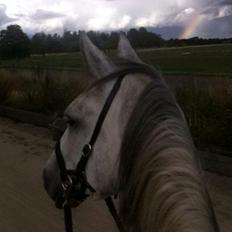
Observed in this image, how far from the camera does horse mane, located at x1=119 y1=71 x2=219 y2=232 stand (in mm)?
1560

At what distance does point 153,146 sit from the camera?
178 cm

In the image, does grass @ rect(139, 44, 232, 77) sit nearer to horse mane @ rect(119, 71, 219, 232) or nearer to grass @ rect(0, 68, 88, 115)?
grass @ rect(0, 68, 88, 115)

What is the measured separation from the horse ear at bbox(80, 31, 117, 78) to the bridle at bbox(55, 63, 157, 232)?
0.05 meters

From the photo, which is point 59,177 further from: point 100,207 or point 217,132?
point 217,132

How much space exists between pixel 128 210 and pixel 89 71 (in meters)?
0.60

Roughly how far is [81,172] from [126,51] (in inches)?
22.1

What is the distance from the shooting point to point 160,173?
1688 mm

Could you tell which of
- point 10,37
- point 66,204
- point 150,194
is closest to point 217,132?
point 66,204

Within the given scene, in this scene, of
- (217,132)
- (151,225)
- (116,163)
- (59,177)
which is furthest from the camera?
(217,132)

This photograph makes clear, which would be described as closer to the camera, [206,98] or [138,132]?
[138,132]

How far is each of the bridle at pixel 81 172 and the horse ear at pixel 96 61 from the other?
47mm

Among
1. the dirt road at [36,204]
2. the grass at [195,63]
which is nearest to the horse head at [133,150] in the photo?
the grass at [195,63]

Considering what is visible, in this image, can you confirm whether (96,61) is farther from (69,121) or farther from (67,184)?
(67,184)

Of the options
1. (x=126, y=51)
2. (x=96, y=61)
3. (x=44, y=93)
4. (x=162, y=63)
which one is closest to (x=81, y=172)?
(x=96, y=61)
